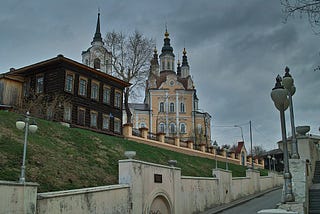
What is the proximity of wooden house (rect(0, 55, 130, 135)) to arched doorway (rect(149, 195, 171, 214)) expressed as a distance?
706 inches

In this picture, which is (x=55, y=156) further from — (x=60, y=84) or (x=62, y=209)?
(x=60, y=84)

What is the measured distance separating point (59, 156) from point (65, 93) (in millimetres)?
16867

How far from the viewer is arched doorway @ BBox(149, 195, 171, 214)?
14.5m

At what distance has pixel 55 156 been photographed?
1712cm

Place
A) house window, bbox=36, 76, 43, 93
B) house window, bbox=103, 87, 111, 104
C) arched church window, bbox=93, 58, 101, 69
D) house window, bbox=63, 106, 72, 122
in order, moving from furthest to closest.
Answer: arched church window, bbox=93, 58, 101, 69 → house window, bbox=103, 87, 111, 104 → house window, bbox=36, 76, 43, 93 → house window, bbox=63, 106, 72, 122

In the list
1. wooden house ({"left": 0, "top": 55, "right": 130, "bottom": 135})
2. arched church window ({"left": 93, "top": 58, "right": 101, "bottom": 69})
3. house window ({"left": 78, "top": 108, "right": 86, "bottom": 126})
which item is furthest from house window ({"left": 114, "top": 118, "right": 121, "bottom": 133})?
arched church window ({"left": 93, "top": 58, "right": 101, "bottom": 69})

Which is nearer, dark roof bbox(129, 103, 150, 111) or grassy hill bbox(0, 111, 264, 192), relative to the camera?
grassy hill bbox(0, 111, 264, 192)

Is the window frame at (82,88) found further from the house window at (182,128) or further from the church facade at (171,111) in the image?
the house window at (182,128)

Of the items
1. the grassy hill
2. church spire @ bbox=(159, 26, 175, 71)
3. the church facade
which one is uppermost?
church spire @ bbox=(159, 26, 175, 71)

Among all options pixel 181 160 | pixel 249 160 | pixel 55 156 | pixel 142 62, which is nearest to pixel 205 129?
pixel 249 160

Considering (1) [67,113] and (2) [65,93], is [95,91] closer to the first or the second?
(2) [65,93]

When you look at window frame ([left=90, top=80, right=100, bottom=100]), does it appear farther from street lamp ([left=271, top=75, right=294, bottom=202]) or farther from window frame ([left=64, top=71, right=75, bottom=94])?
street lamp ([left=271, top=75, right=294, bottom=202])

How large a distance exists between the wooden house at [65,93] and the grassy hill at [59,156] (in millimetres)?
9630

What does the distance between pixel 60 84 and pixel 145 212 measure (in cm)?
2220
